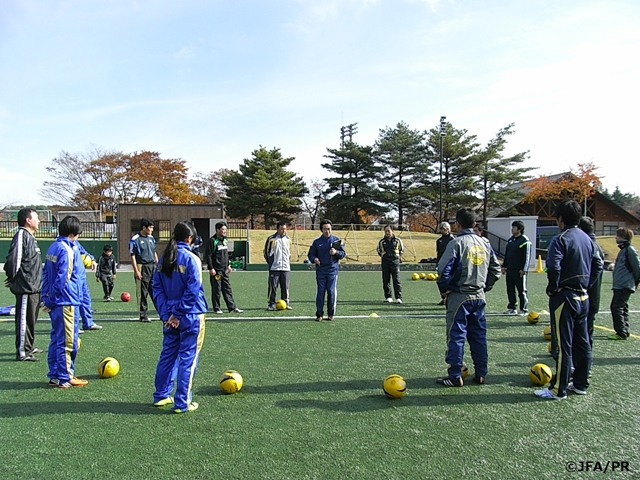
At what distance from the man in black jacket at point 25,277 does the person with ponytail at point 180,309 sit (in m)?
2.84

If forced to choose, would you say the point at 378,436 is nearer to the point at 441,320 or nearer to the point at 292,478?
the point at 292,478

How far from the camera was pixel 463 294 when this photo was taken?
5027 mm

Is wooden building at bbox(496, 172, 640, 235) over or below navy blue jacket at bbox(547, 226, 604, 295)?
over

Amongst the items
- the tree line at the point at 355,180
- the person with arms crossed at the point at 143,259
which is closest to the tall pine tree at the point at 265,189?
the tree line at the point at 355,180

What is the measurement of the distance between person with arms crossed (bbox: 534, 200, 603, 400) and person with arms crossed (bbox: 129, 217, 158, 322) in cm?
699

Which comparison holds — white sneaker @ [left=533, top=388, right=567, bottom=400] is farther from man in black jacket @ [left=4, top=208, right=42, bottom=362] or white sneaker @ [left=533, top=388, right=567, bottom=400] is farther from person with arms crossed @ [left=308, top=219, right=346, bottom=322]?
man in black jacket @ [left=4, top=208, right=42, bottom=362]

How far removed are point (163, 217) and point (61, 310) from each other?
24.2 m

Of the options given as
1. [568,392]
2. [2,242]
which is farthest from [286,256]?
[2,242]

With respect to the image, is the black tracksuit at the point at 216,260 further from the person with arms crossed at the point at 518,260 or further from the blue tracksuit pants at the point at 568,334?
the blue tracksuit pants at the point at 568,334

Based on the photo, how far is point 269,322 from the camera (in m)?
9.11

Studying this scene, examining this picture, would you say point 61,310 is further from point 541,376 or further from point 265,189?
point 265,189

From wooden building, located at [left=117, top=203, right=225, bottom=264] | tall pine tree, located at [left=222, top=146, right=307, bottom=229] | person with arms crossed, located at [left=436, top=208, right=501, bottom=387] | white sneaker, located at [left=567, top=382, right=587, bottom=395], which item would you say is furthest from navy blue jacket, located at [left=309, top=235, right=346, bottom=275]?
tall pine tree, located at [left=222, top=146, right=307, bottom=229]

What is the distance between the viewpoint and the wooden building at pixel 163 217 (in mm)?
27703

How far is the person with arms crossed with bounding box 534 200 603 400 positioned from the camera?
465 cm
